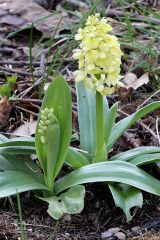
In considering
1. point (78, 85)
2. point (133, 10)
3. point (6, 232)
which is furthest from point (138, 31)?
point (6, 232)

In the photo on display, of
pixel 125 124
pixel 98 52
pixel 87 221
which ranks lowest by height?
pixel 87 221

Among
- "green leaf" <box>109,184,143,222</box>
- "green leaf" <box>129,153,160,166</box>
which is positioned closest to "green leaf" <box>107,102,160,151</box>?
"green leaf" <box>129,153,160,166</box>

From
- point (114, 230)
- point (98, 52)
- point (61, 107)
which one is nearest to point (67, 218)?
point (114, 230)

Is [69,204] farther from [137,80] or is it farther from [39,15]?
[39,15]

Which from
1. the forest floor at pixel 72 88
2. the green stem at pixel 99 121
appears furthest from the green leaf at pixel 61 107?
the forest floor at pixel 72 88

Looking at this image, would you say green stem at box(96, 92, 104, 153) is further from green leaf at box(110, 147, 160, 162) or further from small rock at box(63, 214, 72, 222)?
small rock at box(63, 214, 72, 222)

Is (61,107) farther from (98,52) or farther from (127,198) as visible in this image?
(127,198)

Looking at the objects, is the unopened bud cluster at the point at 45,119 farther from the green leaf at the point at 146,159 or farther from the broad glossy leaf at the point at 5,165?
the green leaf at the point at 146,159
